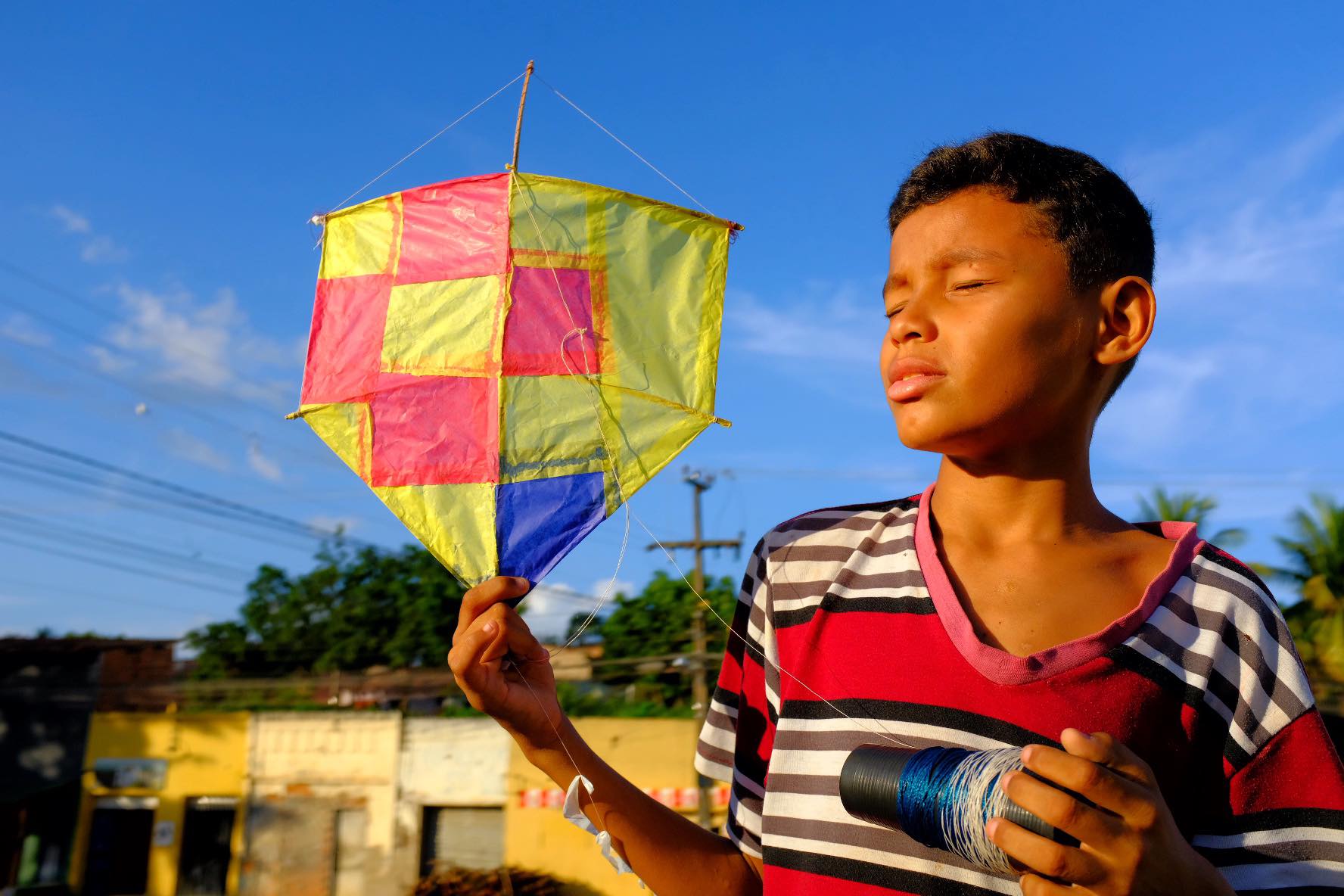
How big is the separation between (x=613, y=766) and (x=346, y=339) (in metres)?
16.2

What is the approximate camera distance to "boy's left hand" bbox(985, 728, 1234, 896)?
984mm

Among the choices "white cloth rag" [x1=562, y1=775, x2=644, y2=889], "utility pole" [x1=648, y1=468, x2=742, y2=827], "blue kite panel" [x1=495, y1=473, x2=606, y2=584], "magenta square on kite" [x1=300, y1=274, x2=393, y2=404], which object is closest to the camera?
"white cloth rag" [x1=562, y1=775, x2=644, y2=889]

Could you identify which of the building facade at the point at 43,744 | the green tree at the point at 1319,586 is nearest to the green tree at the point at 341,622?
the building facade at the point at 43,744

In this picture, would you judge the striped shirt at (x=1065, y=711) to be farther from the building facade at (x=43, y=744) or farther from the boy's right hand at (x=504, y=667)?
the building facade at (x=43, y=744)

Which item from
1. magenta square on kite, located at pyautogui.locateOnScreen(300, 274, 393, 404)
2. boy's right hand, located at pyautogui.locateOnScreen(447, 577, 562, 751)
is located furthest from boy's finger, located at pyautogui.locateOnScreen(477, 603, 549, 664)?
magenta square on kite, located at pyautogui.locateOnScreen(300, 274, 393, 404)

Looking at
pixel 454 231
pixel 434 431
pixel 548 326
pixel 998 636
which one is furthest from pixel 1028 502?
pixel 454 231

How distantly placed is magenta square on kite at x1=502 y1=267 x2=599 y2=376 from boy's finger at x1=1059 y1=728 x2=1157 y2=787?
1217 mm

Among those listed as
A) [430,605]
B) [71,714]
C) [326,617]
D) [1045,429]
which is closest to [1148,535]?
[1045,429]

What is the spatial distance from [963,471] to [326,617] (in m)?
25.8

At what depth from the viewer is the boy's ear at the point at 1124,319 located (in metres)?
1.50

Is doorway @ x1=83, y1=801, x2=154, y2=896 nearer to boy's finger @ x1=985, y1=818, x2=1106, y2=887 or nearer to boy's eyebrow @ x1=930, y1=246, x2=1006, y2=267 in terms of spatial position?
boy's eyebrow @ x1=930, y1=246, x2=1006, y2=267

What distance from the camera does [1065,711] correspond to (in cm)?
127

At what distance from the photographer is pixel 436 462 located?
197 centimetres

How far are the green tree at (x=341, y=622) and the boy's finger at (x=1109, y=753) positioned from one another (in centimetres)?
2425
